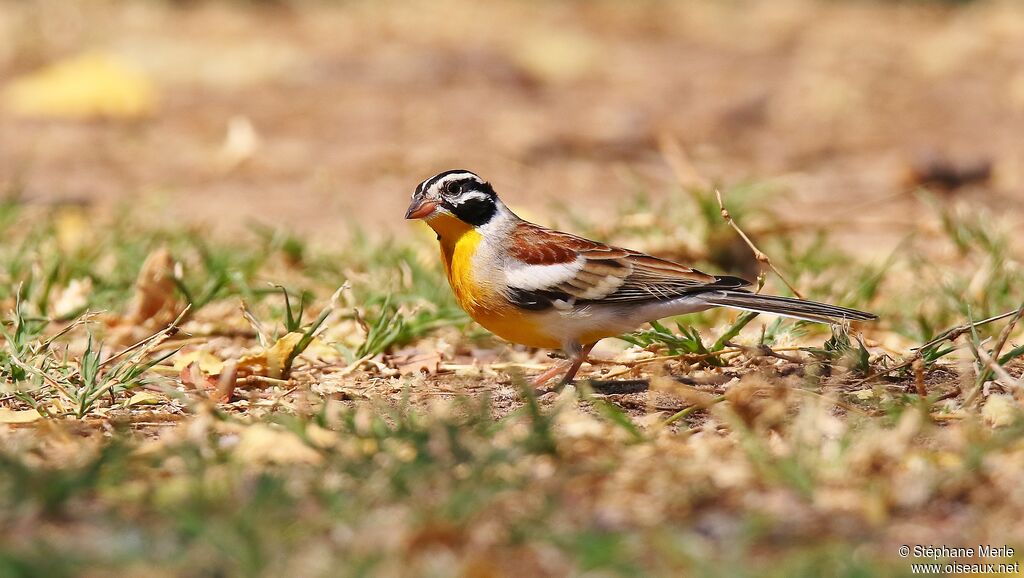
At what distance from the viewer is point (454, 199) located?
529 centimetres

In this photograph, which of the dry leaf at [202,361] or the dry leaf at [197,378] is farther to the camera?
the dry leaf at [202,361]

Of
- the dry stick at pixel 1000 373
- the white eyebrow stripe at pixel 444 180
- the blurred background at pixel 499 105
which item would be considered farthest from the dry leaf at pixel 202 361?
Result: the dry stick at pixel 1000 373

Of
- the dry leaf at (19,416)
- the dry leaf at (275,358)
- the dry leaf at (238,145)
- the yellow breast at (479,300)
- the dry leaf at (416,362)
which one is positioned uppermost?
the dry leaf at (238,145)

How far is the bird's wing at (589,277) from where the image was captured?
497 cm

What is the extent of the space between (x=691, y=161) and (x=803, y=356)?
226 inches

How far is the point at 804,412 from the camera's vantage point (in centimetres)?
373

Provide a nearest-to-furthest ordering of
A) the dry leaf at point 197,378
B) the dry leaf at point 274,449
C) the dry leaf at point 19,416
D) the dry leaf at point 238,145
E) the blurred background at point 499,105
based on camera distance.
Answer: the dry leaf at point 274,449, the dry leaf at point 19,416, the dry leaf at point 197,378, the blurred background at point 499,105, the dry leaf at point 238,145

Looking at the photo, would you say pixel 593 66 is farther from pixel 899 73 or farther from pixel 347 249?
pixel 347 249

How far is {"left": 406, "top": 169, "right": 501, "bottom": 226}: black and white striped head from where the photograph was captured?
5.27 metres

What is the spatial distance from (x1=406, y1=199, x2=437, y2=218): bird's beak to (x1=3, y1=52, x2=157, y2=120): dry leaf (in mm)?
6893

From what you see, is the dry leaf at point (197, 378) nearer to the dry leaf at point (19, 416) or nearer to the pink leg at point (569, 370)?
the dry leaf at point (19, 416)

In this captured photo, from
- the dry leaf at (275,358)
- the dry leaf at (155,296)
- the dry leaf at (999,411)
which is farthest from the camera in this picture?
the dry leaf at (155,296)

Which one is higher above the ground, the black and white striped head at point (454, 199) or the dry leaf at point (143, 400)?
the black and white striped head at point (454, 199)

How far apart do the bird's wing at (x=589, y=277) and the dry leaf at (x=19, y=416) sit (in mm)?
1776
